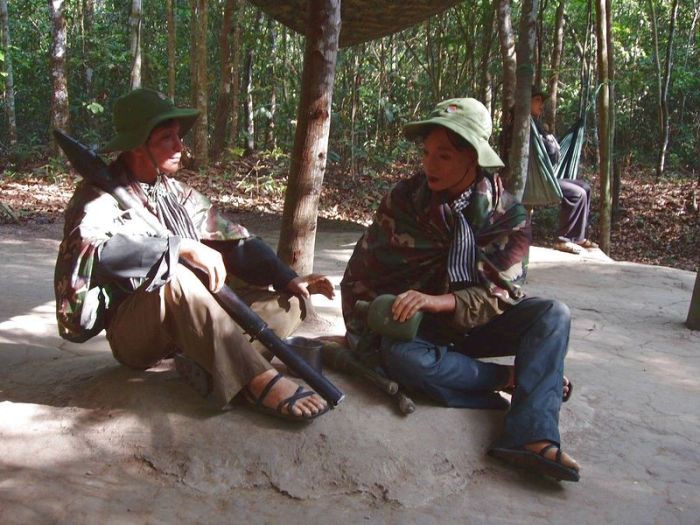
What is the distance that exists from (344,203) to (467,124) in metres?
8.48

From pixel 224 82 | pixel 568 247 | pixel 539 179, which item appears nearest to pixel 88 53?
pixel 224 82

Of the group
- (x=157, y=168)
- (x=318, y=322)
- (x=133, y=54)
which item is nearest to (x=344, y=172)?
(x=133, y=54)

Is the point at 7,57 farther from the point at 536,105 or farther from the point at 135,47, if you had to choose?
the point at 536,105

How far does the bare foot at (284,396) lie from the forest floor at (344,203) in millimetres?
6638

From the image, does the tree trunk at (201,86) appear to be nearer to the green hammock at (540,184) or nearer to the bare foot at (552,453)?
the green hammock at (540,184)

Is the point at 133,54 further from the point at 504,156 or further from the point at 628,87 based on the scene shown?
the point at 628,87

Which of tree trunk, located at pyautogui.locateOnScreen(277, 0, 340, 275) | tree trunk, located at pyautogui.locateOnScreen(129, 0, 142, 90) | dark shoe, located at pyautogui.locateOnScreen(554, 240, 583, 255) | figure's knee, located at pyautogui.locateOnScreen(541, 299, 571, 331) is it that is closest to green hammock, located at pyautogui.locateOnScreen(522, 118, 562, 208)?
dark shoe, located at pyautogui.locateOnScreen(554, 240, 583, 255)

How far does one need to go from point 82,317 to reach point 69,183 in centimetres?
960

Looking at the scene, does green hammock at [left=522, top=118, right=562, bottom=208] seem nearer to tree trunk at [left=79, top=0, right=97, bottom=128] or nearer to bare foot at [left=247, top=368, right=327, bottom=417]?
bare foot at [left=247, top=368, right=327, bottom=417]

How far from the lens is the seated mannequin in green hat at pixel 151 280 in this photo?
2.53 m

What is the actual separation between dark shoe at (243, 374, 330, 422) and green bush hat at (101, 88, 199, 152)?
1.09 m

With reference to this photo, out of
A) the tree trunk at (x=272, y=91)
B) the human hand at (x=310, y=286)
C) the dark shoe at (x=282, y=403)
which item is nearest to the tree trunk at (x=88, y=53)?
the tree trunk at (x=272, y=91)

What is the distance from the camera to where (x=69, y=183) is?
11.4 meters

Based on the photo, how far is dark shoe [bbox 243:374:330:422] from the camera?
2561mm
